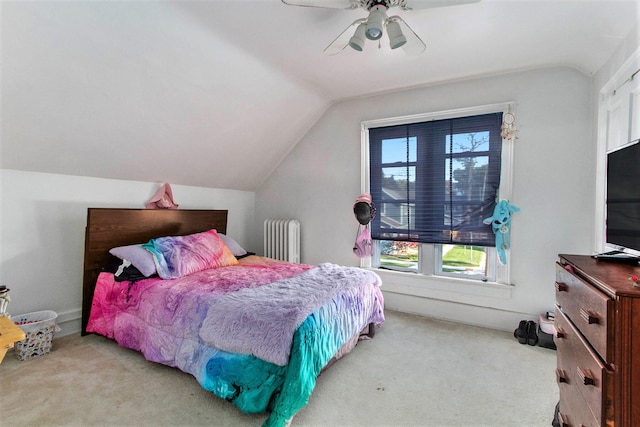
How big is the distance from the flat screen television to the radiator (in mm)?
2999

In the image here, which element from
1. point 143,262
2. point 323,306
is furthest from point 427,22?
point 143,262

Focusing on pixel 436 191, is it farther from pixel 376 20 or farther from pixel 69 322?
pixel 69 322

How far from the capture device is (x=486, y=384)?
202 centimetres

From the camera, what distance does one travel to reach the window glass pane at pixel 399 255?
342cm

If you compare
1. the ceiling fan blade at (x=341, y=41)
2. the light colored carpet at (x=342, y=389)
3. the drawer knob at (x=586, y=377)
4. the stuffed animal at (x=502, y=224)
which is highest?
the ceiling fan blade at (x=341, y=41)

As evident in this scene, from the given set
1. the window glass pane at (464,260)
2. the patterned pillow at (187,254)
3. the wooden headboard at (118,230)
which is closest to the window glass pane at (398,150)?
the window glass pane at (464,260)

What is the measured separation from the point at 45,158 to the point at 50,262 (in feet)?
2.93

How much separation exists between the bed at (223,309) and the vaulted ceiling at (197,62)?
2.26 feet

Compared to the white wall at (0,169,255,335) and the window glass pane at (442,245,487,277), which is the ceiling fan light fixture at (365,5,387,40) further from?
the white wall at (0,169,255,335)

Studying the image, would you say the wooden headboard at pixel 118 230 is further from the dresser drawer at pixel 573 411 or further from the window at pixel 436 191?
the dresser drawer at pixel 573 411

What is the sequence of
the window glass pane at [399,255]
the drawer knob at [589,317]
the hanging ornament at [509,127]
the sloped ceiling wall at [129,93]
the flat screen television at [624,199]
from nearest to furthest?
the drawer knob at [589,317], the flat screen television at [624,199], the sloped ceiling wall at [129,93], the hanging ornament at [509,127], the window glass pane at [399,255]

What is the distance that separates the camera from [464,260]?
10.5ft

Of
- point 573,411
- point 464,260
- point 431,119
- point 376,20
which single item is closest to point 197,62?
point 376,20

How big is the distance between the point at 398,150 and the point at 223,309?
98.5 inches
